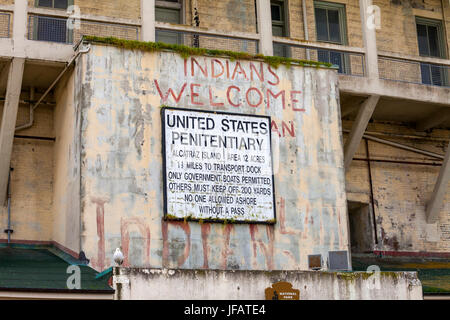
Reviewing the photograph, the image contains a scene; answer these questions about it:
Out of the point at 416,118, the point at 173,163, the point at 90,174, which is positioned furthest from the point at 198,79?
the point at 416,118

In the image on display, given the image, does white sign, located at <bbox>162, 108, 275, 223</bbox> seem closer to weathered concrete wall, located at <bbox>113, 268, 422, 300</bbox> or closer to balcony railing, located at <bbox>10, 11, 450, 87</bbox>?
balcony railing, located at <bbox>10, 11, 450, 87</bbox>

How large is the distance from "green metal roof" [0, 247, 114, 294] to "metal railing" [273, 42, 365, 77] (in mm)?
8442

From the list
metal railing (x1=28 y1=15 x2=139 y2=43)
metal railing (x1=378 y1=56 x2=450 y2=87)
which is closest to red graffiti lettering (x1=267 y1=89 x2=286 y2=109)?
metal railing (x1=28 y1=15 x2=139 y2=43)

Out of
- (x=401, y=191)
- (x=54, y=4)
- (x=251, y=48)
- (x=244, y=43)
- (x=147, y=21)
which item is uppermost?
(x=54, y=4)

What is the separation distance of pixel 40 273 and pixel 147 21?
7285 millimetres

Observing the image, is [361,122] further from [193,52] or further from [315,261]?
[315,261]

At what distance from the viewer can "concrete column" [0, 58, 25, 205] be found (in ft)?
73.5

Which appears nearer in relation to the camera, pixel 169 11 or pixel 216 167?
pixel 216 167

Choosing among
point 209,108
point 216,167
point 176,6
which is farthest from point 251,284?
point 176,6

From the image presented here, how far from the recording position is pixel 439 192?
27047 mm

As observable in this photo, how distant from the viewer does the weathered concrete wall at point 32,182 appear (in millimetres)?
23328

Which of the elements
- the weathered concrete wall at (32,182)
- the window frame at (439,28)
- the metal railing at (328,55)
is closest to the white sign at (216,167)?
the metal railing at (328,55)

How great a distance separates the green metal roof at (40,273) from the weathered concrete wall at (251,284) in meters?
0.81
